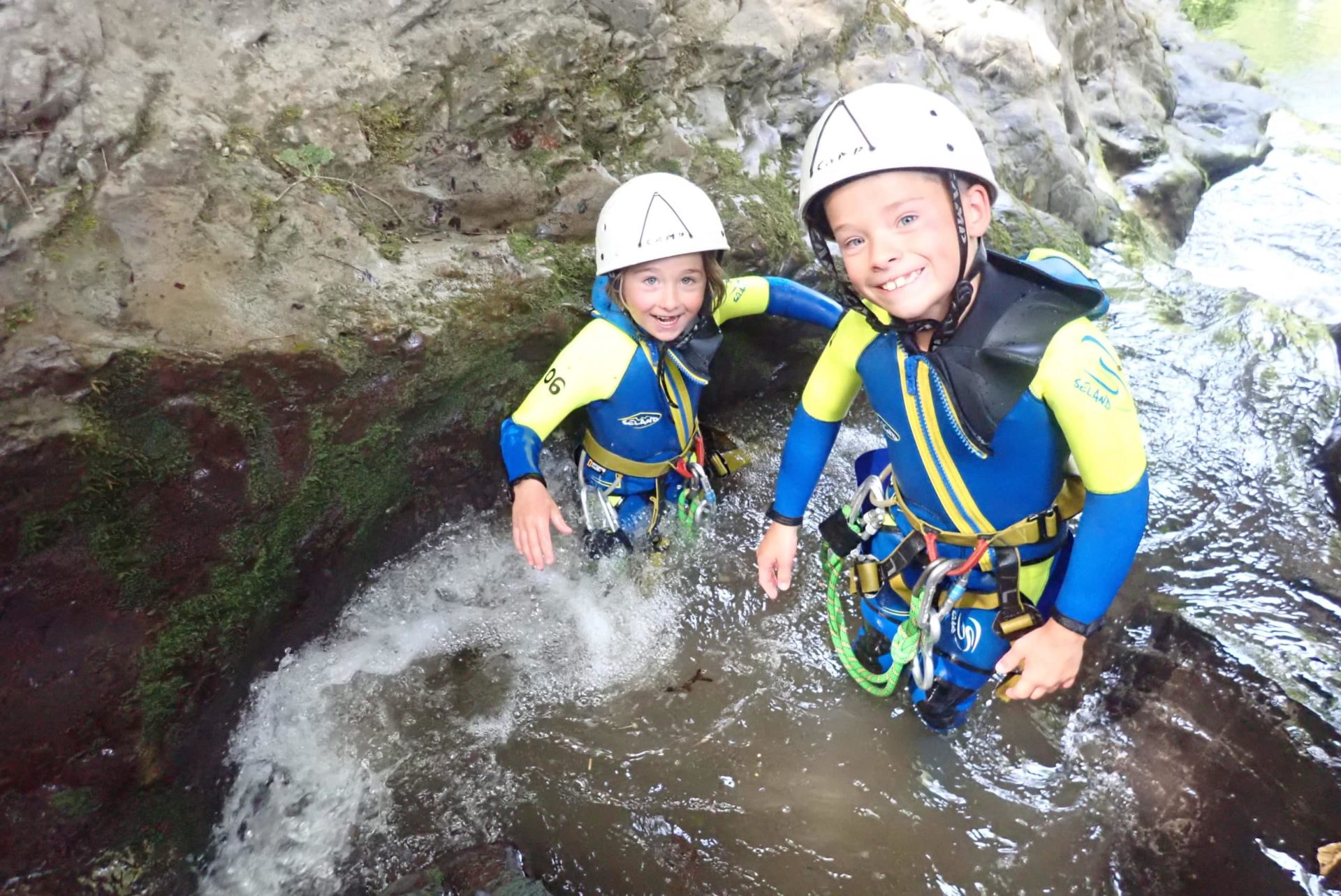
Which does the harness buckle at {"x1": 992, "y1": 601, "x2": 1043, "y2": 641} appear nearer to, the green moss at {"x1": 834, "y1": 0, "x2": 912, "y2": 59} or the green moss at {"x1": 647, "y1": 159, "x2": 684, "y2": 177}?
the green moss at {"x1": 647, "y1": 159, "x2": 684, "y2": 177}

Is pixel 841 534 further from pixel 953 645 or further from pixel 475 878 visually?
pixel 475 878

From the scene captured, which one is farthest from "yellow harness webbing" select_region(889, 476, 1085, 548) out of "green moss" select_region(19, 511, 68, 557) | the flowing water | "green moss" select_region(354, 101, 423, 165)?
"green moss" select_region(19, 511, 68, 557)

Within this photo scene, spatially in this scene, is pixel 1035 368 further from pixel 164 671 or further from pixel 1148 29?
pixel 1148 29

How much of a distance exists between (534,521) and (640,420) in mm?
811

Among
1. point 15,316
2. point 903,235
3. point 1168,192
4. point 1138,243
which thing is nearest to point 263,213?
point 15,316

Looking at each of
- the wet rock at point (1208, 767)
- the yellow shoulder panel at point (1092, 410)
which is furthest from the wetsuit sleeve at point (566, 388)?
the wet rock at point (1208, 767)

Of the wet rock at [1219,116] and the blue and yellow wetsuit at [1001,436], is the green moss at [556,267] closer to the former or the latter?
the blue and yellow wetsuit at [1001,436]

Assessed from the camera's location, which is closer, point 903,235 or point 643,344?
point 903,235

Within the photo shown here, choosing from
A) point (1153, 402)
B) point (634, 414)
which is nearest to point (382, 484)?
point (634, 414)

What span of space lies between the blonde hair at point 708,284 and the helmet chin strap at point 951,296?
85 cm

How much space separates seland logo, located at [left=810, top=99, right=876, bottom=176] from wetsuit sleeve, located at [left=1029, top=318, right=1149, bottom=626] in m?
0.79

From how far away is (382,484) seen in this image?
10.5 ft

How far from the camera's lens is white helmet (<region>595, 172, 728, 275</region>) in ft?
9.72

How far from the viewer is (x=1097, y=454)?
198 cm
